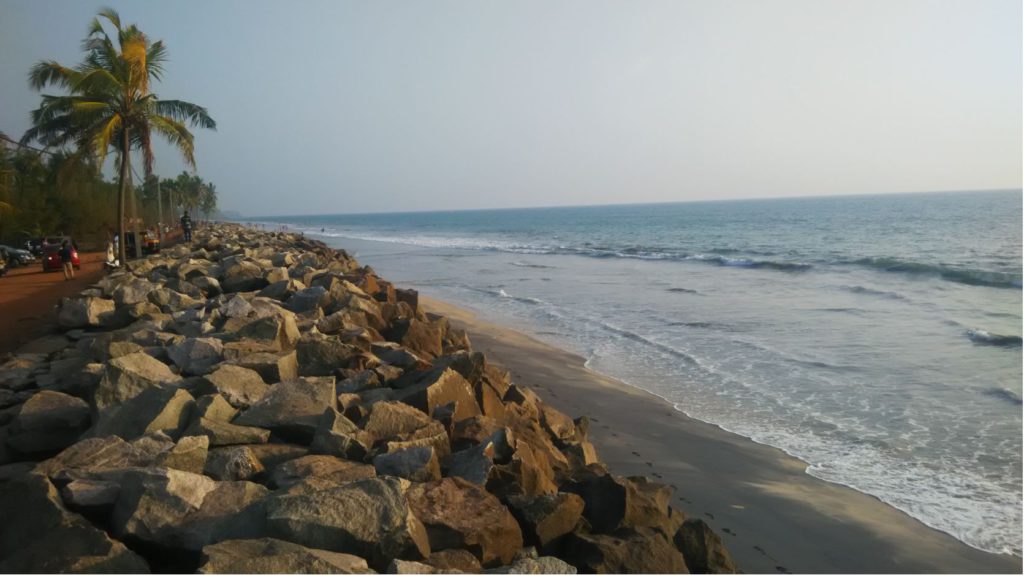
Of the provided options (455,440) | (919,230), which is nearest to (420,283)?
(455,440)

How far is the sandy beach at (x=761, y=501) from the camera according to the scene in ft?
15.6

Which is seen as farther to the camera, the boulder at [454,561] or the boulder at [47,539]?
the boulder at [454,561]

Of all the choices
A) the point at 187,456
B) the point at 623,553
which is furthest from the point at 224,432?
the point at 623,553

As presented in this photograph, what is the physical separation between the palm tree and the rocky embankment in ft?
33.7

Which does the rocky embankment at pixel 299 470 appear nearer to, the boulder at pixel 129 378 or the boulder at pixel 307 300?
the boulder at pixel 129 378

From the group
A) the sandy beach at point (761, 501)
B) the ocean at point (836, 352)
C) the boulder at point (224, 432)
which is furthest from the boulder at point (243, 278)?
the boulder at point (224, 432)

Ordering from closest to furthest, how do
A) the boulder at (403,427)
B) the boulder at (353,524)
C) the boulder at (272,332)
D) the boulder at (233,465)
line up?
the boulder at (353,524), the boulder at (233,465), the boulder at (403,427), the boulder at (272,332)

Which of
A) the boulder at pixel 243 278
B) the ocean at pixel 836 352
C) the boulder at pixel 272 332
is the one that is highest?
the boulder at pixel 243 278

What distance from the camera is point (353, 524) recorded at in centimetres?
282

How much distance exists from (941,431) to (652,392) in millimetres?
3366

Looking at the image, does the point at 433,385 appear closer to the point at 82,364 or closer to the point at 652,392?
the point at 82,364

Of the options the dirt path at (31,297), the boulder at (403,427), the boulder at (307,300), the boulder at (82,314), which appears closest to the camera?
the boulder at (403,427)

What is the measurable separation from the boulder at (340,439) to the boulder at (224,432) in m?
0.34

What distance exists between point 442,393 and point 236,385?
4.98ft
